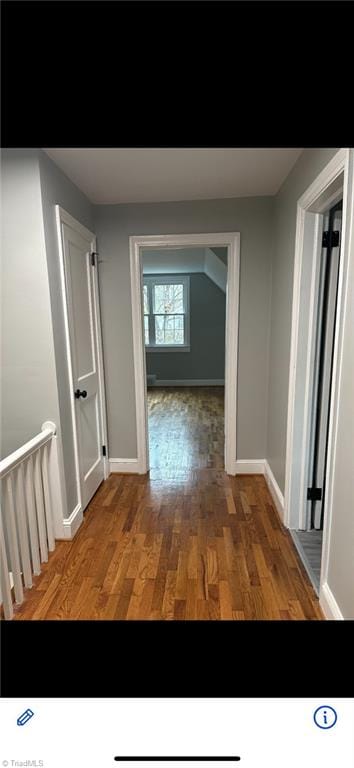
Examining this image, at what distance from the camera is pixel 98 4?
0.33 metres

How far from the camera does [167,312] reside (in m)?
7.35

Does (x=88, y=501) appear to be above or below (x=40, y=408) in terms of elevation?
below

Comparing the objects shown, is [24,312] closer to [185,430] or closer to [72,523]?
[72,523]

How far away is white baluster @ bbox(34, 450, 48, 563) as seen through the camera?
6.16 feet

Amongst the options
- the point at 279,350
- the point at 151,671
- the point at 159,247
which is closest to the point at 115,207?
the point at 159,247

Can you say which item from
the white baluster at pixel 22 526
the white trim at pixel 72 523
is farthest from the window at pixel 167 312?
the white baluster at pixel 22 526

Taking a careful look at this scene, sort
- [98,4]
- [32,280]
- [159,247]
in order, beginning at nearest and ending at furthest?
[98,4] → [32,280] → [159,247]

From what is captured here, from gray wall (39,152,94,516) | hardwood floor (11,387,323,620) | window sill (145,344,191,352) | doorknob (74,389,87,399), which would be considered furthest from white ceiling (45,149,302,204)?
window sill (145,344,191,352)

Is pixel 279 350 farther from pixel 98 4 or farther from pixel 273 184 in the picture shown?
pixel 98 4

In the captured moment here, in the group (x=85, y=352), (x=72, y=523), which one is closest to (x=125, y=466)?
(x=72, y=523)

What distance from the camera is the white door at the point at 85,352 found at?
223 centimetres
